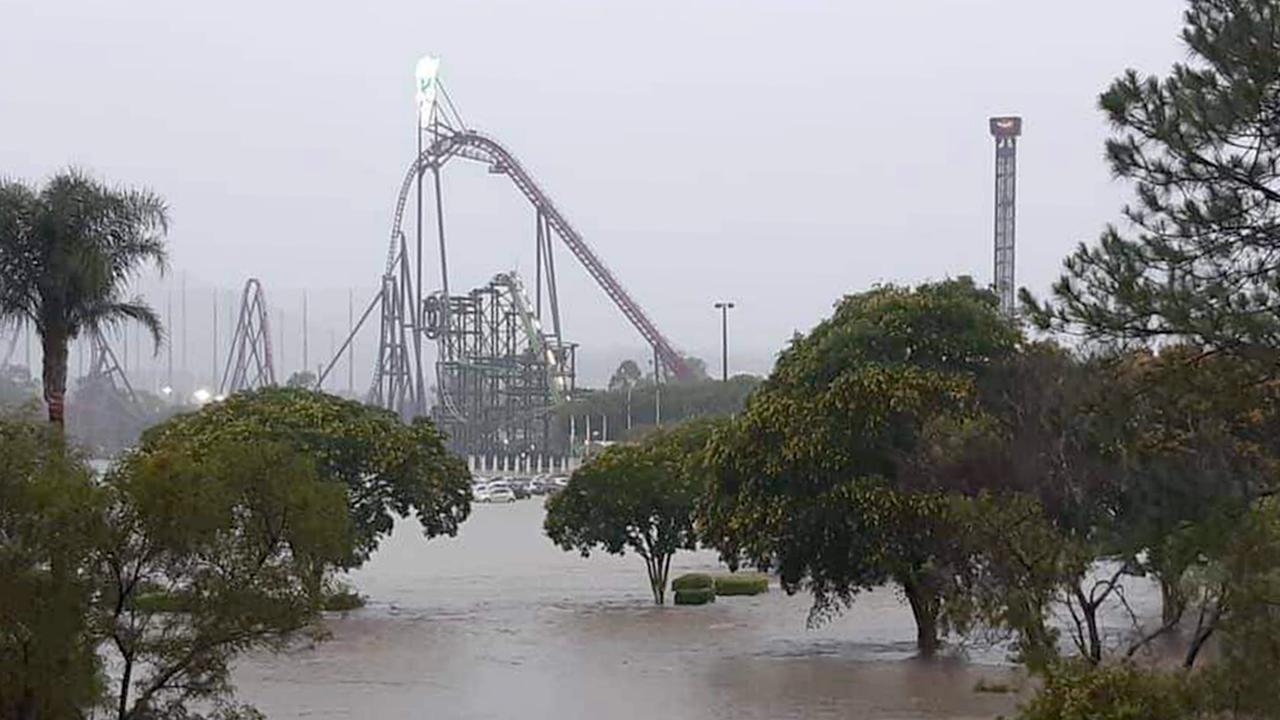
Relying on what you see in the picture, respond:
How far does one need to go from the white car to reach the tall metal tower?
28.0 m

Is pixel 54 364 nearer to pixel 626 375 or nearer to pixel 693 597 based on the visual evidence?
pixel 693 597

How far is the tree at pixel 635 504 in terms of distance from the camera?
3531 cm

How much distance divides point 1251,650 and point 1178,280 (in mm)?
3501

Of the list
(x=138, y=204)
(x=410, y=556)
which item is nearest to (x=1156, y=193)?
(x=138, y=204)

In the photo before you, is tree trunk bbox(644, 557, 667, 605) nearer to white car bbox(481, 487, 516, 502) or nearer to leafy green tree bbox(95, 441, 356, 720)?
leafy green tree bbox(95, 441, 356, 720)

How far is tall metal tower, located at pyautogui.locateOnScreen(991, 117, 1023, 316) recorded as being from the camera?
9806 centimetres

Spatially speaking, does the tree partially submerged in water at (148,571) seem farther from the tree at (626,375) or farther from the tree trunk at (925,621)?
the tree at (626,375)

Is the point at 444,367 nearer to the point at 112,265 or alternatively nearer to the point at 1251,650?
the point at 112,265

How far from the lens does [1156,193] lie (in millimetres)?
12555

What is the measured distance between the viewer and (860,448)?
24.3 meters

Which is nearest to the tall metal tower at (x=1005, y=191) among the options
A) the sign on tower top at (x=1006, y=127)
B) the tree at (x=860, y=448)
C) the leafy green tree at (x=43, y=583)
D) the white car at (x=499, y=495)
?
the sign on tower top at (x=1006, y=127)

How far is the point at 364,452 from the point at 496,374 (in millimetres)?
64840

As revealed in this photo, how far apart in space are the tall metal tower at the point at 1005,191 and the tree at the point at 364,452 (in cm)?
6295

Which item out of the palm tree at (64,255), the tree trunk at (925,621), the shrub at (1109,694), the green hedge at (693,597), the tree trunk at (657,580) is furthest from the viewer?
the tree trunk at (657,580)
